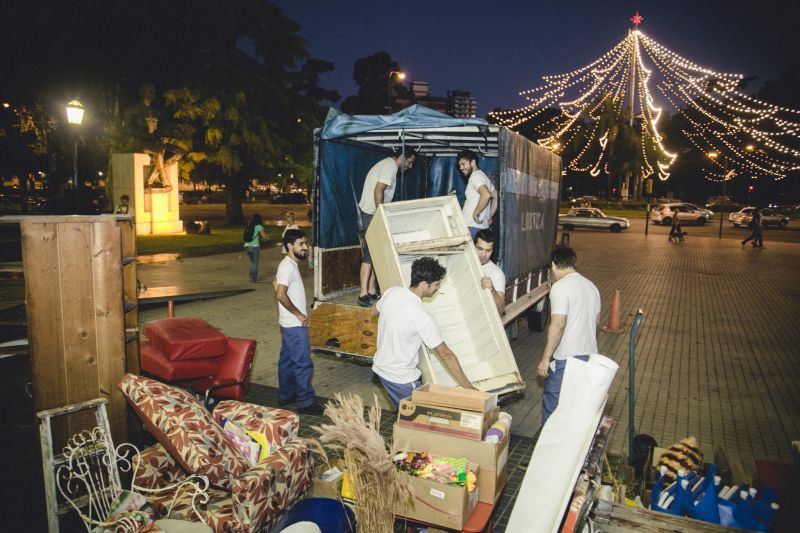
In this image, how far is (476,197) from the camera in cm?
735

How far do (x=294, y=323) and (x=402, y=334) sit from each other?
1.74 m

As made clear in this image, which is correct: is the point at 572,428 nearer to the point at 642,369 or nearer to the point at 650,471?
the point at 650,471

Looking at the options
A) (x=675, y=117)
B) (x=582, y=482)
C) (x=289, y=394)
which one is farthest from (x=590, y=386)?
(x=675, y=117)

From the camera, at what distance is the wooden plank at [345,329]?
6.32m

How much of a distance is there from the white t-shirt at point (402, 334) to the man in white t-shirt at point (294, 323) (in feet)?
4.88

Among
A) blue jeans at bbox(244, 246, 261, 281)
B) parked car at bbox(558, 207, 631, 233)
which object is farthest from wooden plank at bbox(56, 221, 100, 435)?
parked car at bbox(558, 207, 631, 233)

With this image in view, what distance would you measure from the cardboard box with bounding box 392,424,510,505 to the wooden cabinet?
2.20m

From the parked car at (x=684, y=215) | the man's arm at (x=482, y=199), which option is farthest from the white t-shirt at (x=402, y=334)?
the parked car at (x=684, y=215)

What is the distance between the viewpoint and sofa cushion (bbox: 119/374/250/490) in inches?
127

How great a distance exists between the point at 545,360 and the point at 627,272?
43.7ft

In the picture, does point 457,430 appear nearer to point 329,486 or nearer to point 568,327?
point 329,486

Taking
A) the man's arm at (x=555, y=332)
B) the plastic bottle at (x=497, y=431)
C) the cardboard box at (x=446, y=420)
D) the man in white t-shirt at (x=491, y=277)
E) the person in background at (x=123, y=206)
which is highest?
the person in background at (x=123, y=206)

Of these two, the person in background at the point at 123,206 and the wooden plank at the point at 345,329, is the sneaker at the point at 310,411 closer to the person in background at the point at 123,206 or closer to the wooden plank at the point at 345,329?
the wooden plank at the point at 345,329

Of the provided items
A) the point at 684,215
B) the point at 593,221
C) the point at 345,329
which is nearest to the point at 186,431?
the point at 345,329
